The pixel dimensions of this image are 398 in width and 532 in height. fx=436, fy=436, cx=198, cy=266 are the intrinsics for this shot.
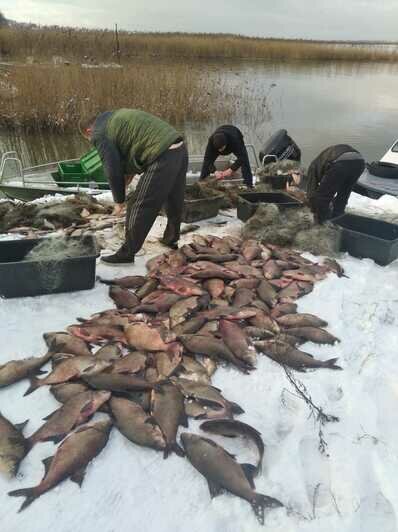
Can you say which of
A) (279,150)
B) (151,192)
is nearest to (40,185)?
(151,192)

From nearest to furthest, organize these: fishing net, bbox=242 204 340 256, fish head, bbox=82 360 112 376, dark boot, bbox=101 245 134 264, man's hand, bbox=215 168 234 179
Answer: fish head, bbox=82 360 112 376, dark boot, bbox=101 245 134 264, fishing net, bbox=242 204 340 256, man's hand, bbox=215 168 234 179

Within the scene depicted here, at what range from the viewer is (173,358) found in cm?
294

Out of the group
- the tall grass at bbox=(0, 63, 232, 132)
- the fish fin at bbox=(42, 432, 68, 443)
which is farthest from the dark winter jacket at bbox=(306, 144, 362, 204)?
the tall grass at bbox=(0, 63, 232, 132)

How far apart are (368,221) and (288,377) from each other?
2.90 m

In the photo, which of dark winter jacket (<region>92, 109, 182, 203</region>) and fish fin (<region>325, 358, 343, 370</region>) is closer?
fish fin (<region>325, 358, 343, 370</region>)

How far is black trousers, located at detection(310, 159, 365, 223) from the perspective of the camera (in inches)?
189

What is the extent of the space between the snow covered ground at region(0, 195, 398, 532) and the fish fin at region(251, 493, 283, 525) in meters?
0.03

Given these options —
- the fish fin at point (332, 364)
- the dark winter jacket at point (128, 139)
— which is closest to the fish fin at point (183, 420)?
the fish fin at point (332, 364)

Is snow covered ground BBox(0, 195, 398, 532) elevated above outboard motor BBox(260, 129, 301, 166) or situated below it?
below

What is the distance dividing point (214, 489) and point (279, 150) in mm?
6882

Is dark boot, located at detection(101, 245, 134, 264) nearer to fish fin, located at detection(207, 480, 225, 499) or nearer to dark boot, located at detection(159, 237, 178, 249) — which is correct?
dark boot, located at detection(159, 237, 178, 249)

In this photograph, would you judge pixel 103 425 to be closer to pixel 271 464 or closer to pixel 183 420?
pixel 183 420

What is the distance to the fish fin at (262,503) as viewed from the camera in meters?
2.07

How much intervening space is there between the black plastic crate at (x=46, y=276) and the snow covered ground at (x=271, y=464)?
0.29m
